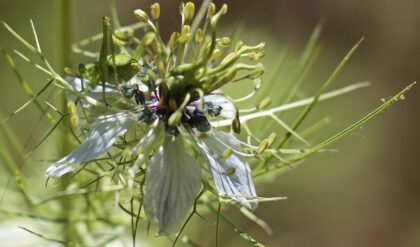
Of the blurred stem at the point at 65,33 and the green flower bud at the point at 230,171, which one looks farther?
the blurred stem at the point at 65,33

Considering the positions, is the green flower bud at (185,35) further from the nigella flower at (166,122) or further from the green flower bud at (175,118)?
the green flower bud at (175,118)

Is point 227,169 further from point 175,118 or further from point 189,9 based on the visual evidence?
point 189,9

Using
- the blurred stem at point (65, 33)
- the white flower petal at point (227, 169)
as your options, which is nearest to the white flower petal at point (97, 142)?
the white flower petal at point (227, 169)

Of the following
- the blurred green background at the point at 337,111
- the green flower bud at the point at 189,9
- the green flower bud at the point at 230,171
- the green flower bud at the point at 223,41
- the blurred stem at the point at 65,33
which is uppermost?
the green flower bud at the point at 189,9

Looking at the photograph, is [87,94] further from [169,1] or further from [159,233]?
[169,1]

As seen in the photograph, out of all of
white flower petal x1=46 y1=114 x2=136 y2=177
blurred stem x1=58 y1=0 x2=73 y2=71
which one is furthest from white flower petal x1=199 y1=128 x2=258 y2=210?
blurred stem x1=58 y1=0 x2=73 y2=71

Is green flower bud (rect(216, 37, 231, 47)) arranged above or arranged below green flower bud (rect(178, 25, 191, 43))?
below

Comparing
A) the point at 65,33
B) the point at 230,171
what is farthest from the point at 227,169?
the point at 65,33

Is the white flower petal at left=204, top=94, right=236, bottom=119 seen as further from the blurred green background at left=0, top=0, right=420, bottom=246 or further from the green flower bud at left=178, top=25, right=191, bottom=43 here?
the blurred green background at left=0, top=0, right=420, bottom=246
